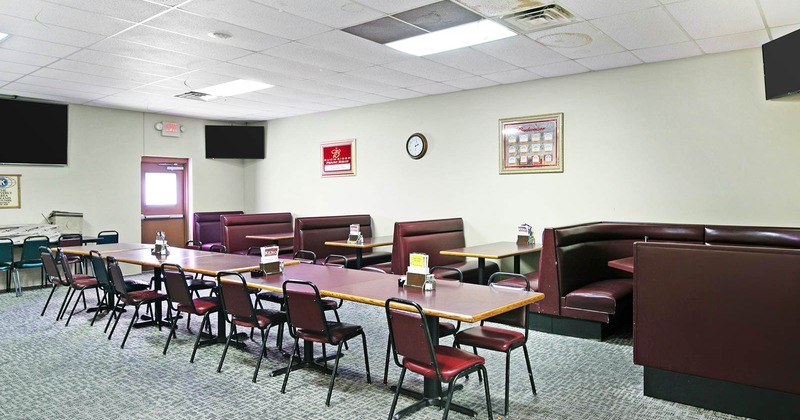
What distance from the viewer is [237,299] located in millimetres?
3953

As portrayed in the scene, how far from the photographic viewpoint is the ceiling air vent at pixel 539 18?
4297 mm

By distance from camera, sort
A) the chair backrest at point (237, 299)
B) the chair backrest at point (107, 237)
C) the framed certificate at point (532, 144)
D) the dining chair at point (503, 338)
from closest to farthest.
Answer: the dining chair at point (503, 338) → the chair backrest at point (237, 299) → the framed certificate at point (532, 144) → the chair backrest at point (107, 237)

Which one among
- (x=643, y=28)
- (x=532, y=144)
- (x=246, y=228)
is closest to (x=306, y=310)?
(x=643, y=28)

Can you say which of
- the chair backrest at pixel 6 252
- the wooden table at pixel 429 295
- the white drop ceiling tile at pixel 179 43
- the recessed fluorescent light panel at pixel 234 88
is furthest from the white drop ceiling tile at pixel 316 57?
the chair backrest at pixel 6 252

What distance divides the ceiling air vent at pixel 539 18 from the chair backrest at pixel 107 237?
7.02 m

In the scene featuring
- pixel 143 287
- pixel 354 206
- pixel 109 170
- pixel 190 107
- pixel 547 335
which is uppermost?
pixel 190 107

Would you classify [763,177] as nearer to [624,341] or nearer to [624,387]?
[624,341]

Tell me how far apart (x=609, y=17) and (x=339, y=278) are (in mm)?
3150

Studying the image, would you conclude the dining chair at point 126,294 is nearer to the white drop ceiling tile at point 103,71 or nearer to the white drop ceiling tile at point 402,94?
the white drop ceiling tile at point 103,71

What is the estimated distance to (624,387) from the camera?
3.82m

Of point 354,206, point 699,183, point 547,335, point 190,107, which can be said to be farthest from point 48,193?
point 699,183

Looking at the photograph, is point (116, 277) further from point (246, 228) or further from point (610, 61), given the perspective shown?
point (610, 61)

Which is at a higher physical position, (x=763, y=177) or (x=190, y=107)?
(x=190, y=107)

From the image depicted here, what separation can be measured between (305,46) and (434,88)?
2554 millimetres
